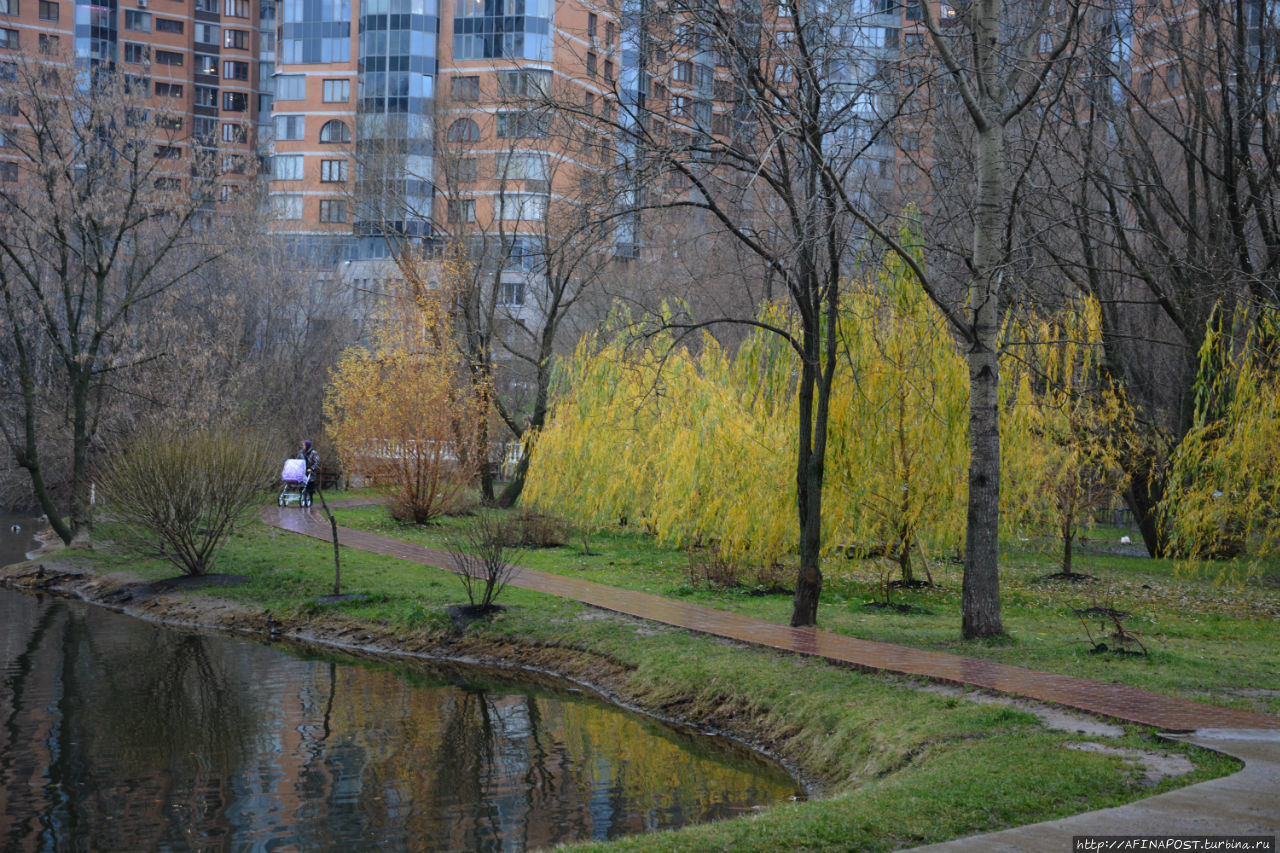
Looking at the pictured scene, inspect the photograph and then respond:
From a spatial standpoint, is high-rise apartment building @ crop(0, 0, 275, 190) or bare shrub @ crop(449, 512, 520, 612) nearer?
bare shrub @ crop(449, 512, 520, 612)

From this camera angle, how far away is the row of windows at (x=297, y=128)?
72.4 meters

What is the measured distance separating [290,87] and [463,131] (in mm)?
39941

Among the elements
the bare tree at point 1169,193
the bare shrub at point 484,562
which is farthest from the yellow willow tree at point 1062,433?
the bare shrub at point 484,562

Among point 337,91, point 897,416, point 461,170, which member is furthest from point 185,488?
point 337,91

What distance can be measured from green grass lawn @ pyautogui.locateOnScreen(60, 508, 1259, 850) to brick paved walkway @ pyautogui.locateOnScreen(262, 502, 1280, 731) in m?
0.36

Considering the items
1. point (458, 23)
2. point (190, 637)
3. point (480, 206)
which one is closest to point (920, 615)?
point (190, 637)

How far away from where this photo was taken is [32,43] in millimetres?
80312

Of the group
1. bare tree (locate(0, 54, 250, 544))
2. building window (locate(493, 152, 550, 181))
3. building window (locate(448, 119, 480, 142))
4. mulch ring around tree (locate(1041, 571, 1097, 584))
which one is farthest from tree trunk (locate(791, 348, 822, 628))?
building window (locate(448, 119, 480, 142))

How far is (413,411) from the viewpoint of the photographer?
31203 mm

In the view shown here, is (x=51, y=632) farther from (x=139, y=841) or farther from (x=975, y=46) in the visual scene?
(x=975, y=46)

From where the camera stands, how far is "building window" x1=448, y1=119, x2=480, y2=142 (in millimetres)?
36719

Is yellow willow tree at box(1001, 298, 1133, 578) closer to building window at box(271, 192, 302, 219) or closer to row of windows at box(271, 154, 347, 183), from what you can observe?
building window at box(271, 192, 302, 219)

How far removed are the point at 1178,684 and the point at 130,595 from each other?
18167mm

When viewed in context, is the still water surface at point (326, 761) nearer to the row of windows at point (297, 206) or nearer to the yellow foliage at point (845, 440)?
the yellow foliage at point (845, 440)
